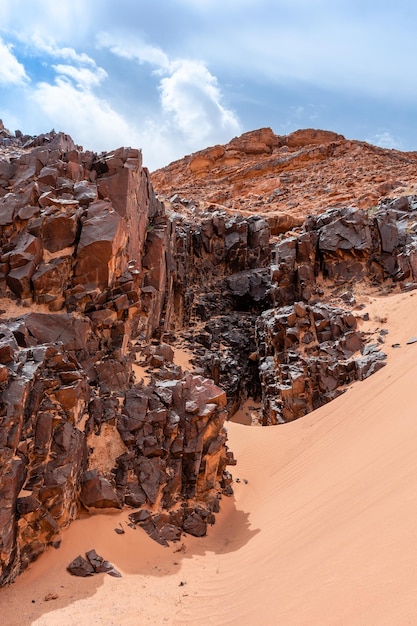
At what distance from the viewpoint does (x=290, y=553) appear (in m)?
5.08

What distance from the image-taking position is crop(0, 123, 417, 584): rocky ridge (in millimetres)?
6414

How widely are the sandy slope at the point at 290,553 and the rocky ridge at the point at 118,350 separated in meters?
0.51

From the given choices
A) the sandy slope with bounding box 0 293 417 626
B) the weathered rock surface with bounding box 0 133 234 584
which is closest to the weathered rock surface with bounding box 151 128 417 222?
the weathered rock surface with bounding box 0 133 234 584

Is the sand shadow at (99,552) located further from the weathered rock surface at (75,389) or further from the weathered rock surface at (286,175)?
the weathered rock surface at (286,175)

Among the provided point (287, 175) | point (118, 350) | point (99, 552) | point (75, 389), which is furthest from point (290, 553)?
point (287, 175)

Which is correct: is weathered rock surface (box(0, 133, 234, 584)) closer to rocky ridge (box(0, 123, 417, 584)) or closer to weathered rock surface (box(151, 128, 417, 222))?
rocky ridge (box(0, 123, 417, 584))

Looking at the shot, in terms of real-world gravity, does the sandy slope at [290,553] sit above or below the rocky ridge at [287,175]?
below

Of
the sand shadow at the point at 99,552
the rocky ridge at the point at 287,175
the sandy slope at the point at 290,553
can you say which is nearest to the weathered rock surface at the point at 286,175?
the rocky ridge at the point at 287,175

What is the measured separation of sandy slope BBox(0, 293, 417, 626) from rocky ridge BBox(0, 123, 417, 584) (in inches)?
20.2

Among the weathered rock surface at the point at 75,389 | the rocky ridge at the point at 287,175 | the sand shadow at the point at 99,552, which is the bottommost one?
the sand shadow at the point at 99,552

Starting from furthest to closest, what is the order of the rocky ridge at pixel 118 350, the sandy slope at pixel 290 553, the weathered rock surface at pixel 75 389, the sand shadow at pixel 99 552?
the rocky ridge at pixel 118 350 < the weathered rock surface at pixel 75 389 < the sand shadow at pixel 99 552 < the sandy slope at pixel 290 553

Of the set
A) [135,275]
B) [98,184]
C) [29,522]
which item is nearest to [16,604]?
[29,522]

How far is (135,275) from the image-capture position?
10047 mm

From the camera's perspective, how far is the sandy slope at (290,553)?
3277 mm
